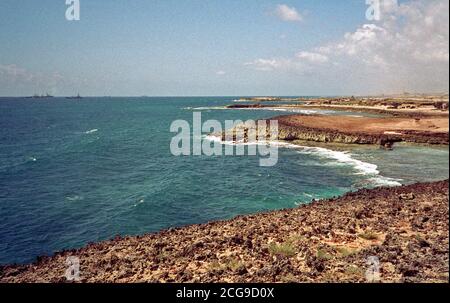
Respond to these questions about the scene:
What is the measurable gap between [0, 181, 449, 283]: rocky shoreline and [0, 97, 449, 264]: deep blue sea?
3.83m

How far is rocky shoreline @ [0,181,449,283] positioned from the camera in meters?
11.3

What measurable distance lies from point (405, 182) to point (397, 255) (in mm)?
21203

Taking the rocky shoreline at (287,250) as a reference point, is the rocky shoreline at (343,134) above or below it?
above

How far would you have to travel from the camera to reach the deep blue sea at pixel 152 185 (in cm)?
2323

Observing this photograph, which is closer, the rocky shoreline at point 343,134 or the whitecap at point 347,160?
the whitecap at point 347,160

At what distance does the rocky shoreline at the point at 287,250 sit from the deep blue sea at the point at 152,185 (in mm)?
3832

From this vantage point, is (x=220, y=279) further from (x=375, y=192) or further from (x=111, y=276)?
(x=375, y=192)

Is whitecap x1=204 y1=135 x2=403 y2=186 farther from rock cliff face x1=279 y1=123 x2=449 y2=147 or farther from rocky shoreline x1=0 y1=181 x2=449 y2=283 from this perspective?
rocky shoreline x1=0 y1=181 x2=449 y2=283

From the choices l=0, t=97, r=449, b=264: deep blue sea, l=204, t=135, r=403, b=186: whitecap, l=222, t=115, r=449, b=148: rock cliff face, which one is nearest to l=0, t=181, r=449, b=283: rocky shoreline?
l=0, t=97, r=449, b=264: deep blue sea

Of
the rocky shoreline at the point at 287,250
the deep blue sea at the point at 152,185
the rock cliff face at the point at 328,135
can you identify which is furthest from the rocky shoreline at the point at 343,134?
the rocky shoreline at the point at 287,250

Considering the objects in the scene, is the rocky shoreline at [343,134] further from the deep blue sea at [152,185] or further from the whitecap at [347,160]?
the whitecap at [347,160]

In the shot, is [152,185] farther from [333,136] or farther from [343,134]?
[343,134]

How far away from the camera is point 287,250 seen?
1370cm

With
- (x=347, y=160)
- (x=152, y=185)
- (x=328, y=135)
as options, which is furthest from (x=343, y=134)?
(x=152, y=185)
